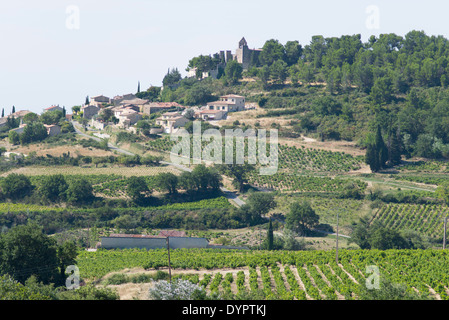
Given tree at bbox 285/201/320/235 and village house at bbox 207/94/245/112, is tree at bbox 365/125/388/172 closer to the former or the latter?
tree at bbox 285/201/320/235

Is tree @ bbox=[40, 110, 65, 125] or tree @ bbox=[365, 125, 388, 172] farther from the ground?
tree @ bbox=[40, 110, 65, 125]

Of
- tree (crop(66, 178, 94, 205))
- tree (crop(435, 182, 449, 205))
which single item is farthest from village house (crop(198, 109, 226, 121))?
tree (crop(435, 182, 449, 205))

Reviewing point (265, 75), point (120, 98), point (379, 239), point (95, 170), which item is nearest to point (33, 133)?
point (95, 170)

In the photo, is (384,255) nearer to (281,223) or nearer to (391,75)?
(281,223)

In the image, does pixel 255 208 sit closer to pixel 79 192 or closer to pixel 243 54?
pixel 79 192

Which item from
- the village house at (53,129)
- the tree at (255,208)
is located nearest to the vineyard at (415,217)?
the tree at (255,208)

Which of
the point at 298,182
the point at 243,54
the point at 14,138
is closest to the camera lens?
the point at 298,182
